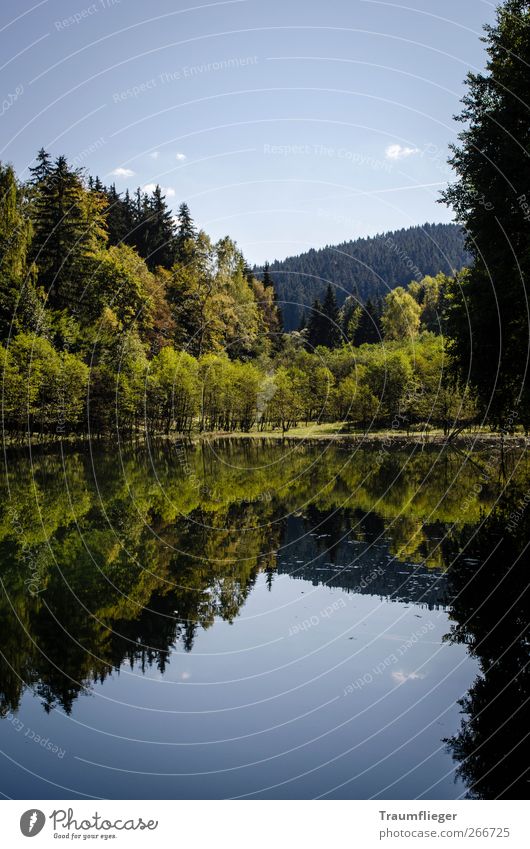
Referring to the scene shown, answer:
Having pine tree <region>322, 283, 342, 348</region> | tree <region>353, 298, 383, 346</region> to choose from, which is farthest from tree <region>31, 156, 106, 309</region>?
tree <region>353, 298, 383, 346</region>

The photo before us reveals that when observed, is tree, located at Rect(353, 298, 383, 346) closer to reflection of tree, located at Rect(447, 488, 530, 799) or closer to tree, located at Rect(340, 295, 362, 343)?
tree, located at Rect(340, 295, 362, 343)

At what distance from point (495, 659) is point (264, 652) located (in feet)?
17.7

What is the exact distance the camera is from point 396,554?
86.6ft

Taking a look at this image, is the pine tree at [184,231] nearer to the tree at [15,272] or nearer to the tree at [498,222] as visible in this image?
the tree at [15,272]

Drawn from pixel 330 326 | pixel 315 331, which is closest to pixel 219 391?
pixel 315 331

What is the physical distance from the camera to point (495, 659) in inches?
611

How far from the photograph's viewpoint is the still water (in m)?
12.0

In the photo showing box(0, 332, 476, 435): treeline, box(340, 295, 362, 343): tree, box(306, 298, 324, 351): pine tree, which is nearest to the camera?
box(0, 332, 476, 435): treeline

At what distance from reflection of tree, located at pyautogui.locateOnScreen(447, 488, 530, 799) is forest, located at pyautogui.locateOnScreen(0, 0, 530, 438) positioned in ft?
27.3

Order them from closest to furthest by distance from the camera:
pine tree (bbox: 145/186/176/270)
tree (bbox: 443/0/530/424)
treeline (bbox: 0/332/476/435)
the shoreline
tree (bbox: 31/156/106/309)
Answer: tree (bbox: 443/0/530/424), treeline (bbox: 0/332/476/435), the shoreline, tree (bbox: 31/156/106/309), pine tree (bbox: 145/186/176/270)

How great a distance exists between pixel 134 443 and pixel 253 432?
26.7 meters

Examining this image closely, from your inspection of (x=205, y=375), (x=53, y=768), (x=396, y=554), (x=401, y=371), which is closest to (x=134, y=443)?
(x=205, y=375)

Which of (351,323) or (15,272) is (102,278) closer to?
(15,272)
